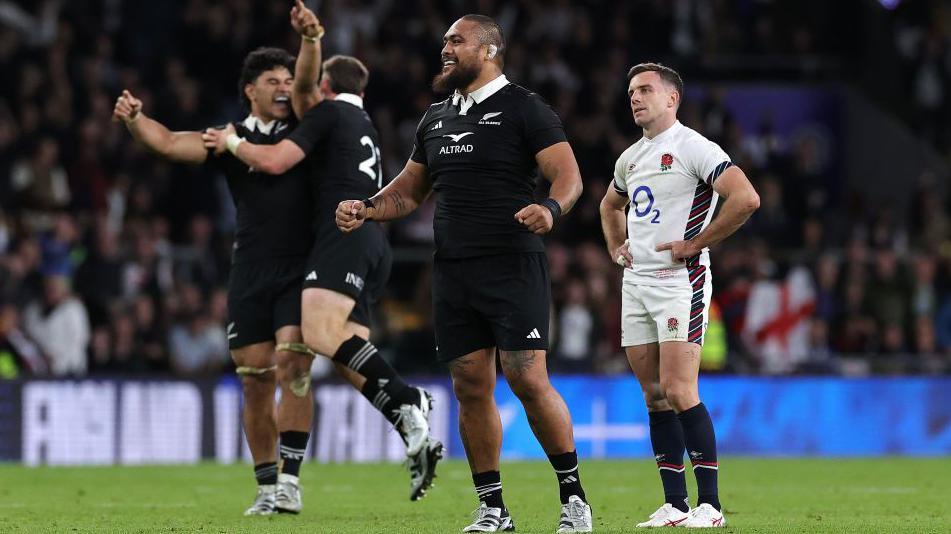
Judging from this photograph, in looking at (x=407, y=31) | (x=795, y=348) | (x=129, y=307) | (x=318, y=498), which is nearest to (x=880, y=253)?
(x=795, y=348)

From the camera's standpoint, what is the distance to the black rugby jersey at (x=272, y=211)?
32.4 feet

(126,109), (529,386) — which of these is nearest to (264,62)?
(126,109)

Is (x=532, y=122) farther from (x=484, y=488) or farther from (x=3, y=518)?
(x=3, y=518)

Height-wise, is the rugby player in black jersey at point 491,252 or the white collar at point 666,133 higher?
the white collar at point 666,133

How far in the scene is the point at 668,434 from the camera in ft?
28.4

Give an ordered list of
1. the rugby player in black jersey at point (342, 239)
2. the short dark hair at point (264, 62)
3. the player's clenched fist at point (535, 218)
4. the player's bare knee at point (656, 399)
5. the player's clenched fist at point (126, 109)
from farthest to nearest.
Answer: the short dark hair at point (264, 62)
the player's clenched fist at point (126, 109)
the rugby player in black jersey at point (342, 239)
the player's bare knee at point (656, 399)
the player's clenched fist at point (535, 218)

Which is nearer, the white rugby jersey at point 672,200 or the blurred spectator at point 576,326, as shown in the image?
the white rugby jersey at point 672,200

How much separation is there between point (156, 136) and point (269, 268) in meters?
1.01

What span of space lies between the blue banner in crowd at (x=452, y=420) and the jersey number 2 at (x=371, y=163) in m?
6.71

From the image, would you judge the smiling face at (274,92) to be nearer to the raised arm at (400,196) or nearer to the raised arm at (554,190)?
the raised arm at (400,196)

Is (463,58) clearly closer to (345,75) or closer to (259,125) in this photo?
(345,75)

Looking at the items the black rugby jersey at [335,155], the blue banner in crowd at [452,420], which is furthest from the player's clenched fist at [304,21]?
the blue banner in crowd at [452,420]

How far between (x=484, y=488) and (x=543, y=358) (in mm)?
737

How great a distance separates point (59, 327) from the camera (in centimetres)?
1662
